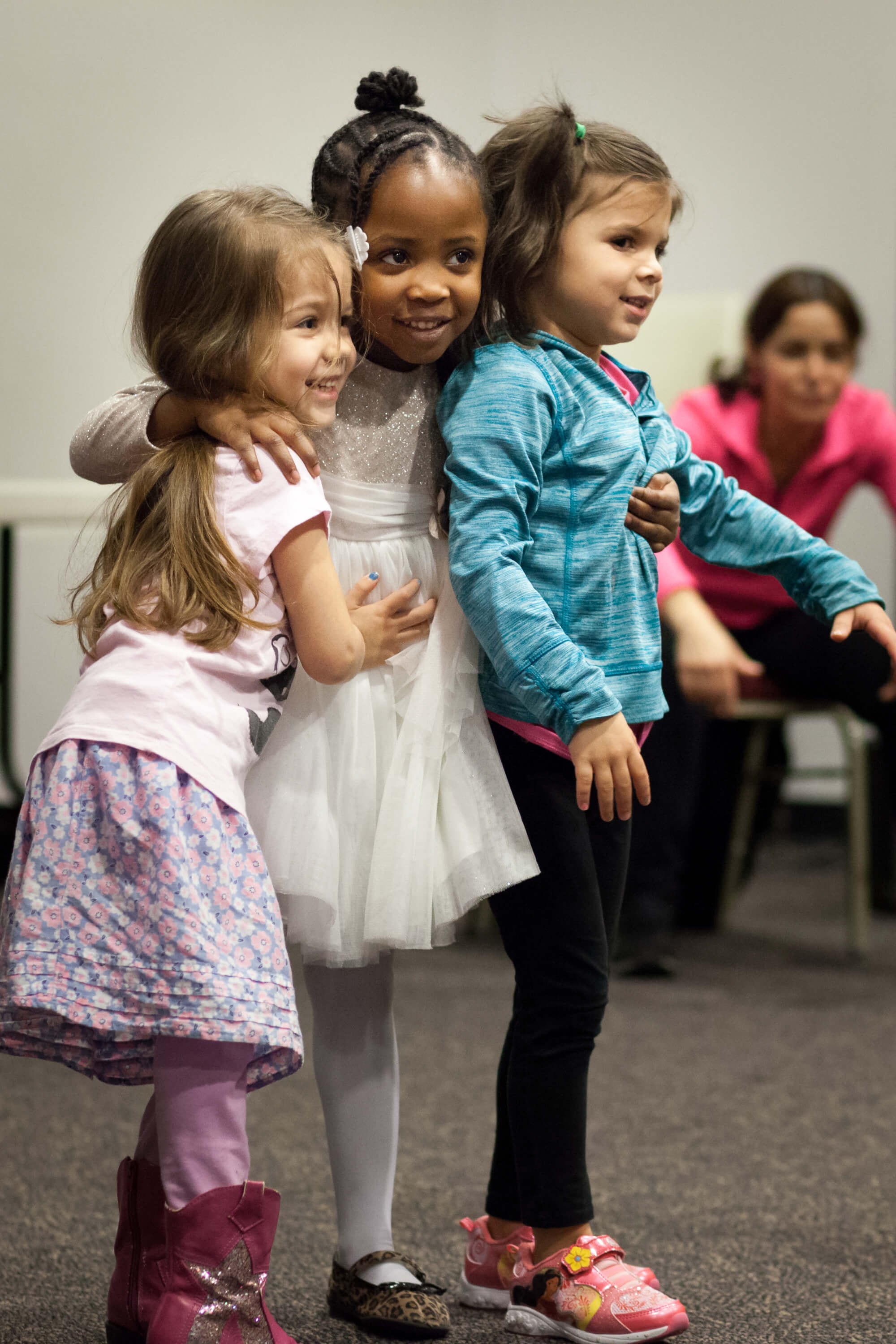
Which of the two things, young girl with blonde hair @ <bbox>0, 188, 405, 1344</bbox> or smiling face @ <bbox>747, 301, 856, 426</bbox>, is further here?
smiling face @ <bbox>747, 301, 856, 426</bbox>

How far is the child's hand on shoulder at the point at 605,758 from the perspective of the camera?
0.96 meters

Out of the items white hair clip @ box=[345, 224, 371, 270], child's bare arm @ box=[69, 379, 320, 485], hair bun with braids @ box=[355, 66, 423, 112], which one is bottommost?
child's bare arm @ box=[69, 379, 320, 485]

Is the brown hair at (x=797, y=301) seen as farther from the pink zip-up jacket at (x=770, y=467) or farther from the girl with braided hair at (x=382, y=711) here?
the girl with braided hair at (x=382, y=711)

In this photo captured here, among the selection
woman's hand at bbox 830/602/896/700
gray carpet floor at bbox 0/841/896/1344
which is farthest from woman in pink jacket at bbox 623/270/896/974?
woman's hand at bbox 830/602/896/700

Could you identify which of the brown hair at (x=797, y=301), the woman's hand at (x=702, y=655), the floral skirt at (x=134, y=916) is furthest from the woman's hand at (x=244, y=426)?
the brown hair at (x=797, y=301)

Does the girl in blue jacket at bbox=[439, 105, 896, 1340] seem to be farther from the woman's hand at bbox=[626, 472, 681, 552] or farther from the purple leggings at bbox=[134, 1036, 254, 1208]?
the purple leggings at bbox=[134, 1036, 254, 1208]

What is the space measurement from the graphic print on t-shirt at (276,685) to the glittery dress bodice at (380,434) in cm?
15

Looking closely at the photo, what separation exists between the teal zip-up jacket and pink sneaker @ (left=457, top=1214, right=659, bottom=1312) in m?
0.43

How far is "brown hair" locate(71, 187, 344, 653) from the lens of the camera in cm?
92

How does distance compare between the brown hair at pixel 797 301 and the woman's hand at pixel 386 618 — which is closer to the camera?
the woman's hand at pixel 386 618

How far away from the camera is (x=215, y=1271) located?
89cm

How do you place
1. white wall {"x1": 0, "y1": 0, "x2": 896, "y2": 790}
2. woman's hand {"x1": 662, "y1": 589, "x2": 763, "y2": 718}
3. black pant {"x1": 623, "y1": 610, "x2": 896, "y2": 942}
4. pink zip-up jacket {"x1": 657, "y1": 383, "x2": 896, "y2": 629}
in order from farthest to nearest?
white wall {"x1": 0, "y1": 0, "x2": 896, "y2": 790}
pink zip-up jacket {"x1": 657, "y1": 383, "x2": 896, "y2": 629}
black pant {"x1": 623, "y1": 610, "x2": 896, "y2": 942}
woman's hand {"x1": 662, "y1": 589, "x2": 763, "y2": 718}

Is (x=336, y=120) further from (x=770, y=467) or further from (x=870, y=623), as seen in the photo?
(x=870, y=623)

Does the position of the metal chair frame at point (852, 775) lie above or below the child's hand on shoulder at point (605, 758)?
below
